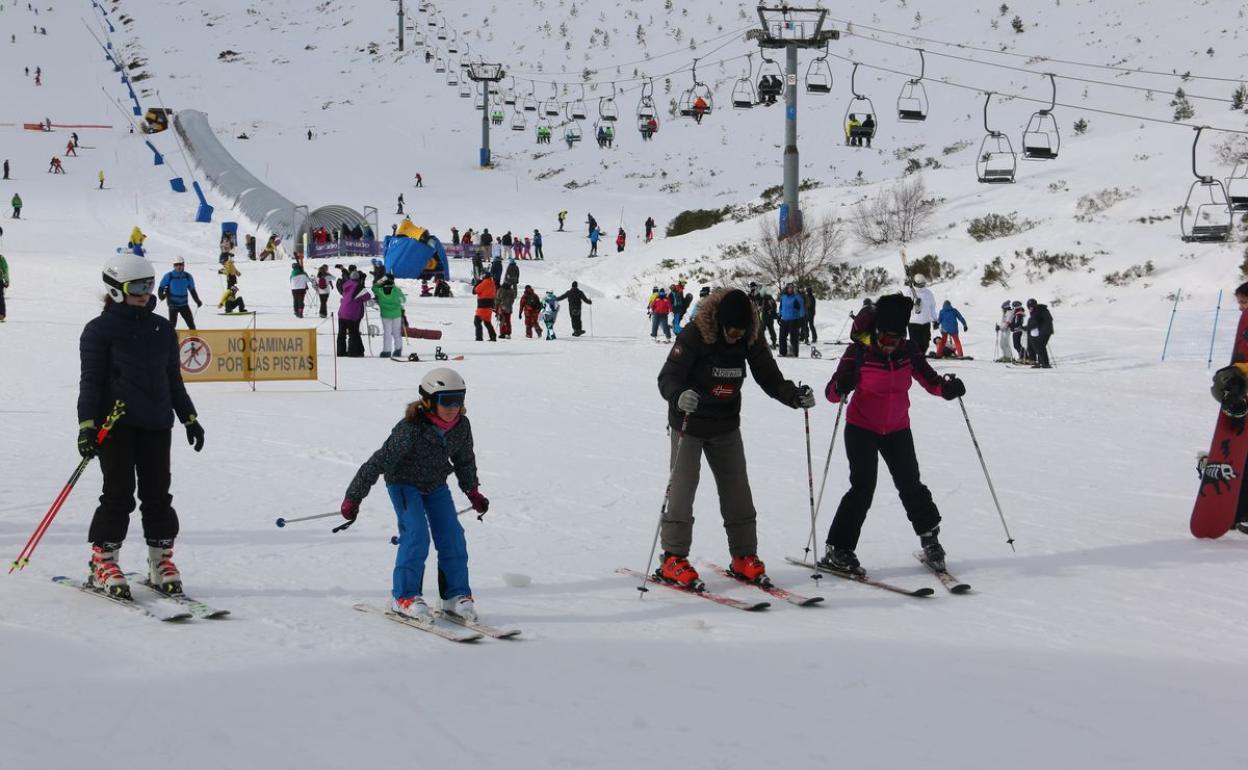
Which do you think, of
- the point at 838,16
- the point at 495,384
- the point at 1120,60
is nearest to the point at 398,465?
the point at 495,384

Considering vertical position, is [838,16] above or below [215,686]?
above

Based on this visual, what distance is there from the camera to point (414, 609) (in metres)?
5.59

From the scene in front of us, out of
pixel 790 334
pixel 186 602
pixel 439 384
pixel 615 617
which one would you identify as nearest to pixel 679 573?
pixel 615 617

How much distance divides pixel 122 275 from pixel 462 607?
2.20m

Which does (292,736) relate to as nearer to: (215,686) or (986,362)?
(215,686)

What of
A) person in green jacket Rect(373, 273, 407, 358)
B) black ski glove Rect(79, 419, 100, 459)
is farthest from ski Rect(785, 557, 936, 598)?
person in green jacket Rect(373, 273, 407, 358)

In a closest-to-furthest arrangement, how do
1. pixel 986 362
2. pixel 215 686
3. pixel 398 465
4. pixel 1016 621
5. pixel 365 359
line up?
1. pixel 215 686
2. pixel 398 465
3. pixel 1016 621
4. pixel 365 359
5. pixel 986 362

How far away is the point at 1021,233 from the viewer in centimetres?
3650

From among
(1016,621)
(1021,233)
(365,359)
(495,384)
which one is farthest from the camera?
(1021,233)

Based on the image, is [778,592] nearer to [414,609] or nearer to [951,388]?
[951,388]

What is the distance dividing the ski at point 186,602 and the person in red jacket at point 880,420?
3.43m

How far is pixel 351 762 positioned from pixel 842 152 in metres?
61.3

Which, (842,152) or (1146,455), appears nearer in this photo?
(1146,455)

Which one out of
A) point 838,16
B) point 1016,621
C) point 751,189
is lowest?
point 1016,621
